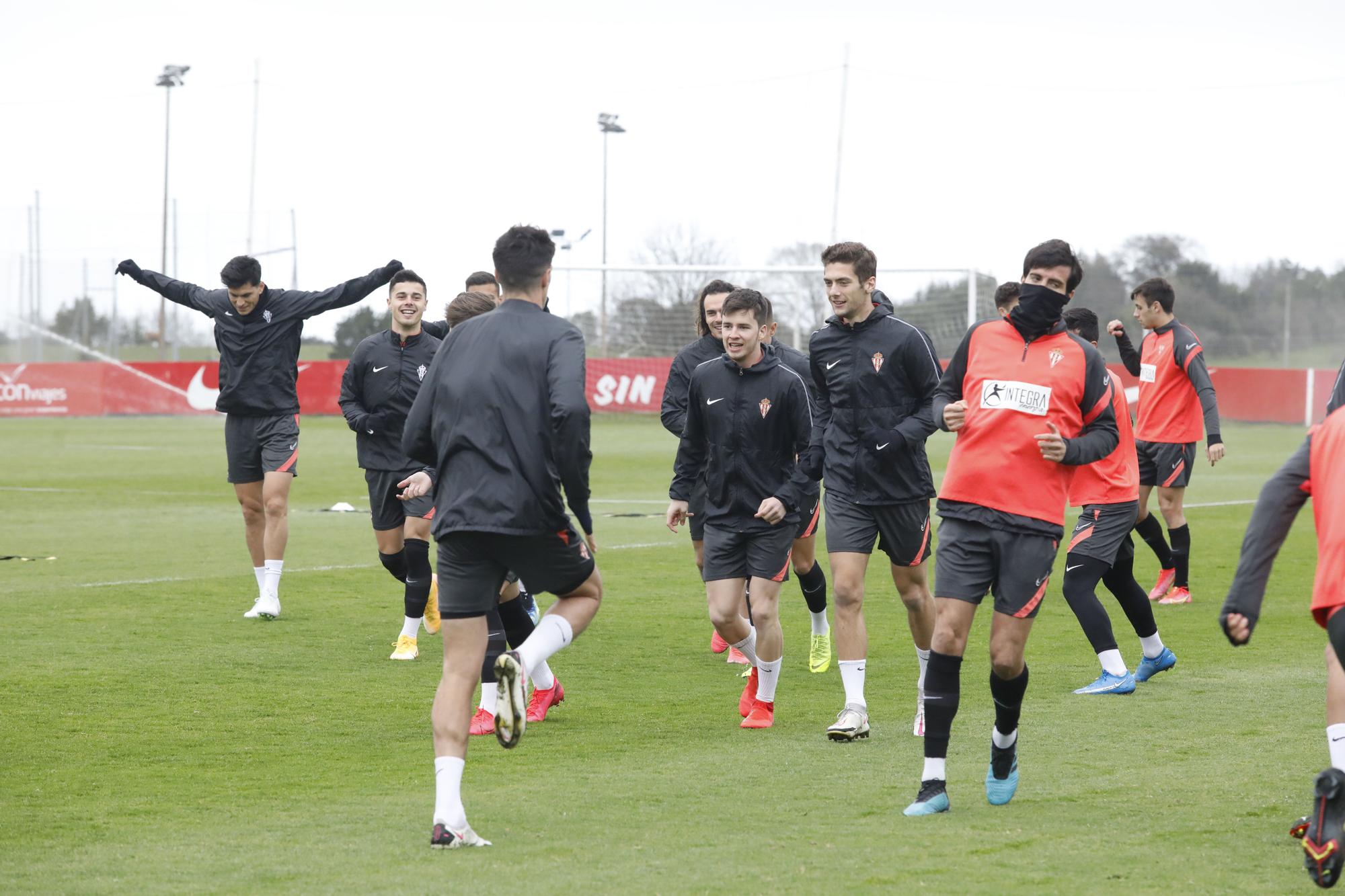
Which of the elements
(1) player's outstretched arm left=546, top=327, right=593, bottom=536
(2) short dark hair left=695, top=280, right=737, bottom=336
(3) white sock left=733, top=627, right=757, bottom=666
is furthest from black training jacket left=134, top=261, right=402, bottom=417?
(1) player's outstretched arm left=546, top=327, right=593, bottom=536

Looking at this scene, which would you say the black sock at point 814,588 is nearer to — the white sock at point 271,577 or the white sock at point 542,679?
the white sock at point 542,679

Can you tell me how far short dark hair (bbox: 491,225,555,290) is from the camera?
17.1 ft

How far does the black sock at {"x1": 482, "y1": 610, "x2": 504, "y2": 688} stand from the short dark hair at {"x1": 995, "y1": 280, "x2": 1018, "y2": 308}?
282 centimetres

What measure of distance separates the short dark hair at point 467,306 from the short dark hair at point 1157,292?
5237 millimetres

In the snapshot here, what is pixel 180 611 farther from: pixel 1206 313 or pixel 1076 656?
pixel 1206 313

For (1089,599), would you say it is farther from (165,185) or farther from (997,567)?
(165,185)

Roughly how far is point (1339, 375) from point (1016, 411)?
1.25m

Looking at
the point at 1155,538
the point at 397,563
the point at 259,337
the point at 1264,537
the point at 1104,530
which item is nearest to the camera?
the point at 1264,537

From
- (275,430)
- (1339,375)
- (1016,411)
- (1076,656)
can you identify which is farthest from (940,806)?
(275,430)

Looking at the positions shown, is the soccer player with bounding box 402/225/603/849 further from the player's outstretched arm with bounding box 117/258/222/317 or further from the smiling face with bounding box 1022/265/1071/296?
the player's outstretched arm with bounding box 117/258/222/317

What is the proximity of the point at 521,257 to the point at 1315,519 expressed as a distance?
2.66m

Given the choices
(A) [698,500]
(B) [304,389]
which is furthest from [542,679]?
(B) [304,389]

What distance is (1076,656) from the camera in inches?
352

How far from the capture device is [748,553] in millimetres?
7129
